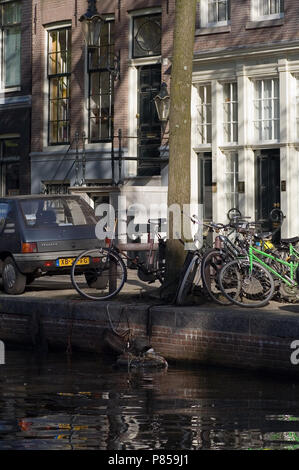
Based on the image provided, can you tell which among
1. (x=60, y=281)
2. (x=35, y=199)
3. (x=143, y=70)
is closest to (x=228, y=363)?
(x=35, y=199)

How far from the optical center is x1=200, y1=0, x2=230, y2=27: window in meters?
21.8

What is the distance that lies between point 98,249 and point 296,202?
306 inches

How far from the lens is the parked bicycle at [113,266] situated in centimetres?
1354

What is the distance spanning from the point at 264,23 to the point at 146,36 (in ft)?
11.4

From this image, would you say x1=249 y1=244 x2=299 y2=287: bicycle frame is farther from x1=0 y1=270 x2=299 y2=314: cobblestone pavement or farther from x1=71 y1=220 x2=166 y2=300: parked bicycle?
x1=71 y1=220 x2=166 y2=300: parked bicycle

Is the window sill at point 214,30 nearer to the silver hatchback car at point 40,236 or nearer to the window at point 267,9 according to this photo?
the window at point 267,9

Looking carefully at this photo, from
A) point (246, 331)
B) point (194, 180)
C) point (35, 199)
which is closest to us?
point (246, 331)

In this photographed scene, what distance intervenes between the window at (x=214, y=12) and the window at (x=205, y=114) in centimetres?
133

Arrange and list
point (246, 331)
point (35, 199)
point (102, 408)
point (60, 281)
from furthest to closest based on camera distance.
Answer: point (60, 281) < point (35, 199) < point (246, 331) < point (102, 408)

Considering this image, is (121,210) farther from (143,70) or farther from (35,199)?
(35,199)

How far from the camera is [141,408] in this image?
928 cm

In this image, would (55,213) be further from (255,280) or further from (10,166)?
(10,166)
